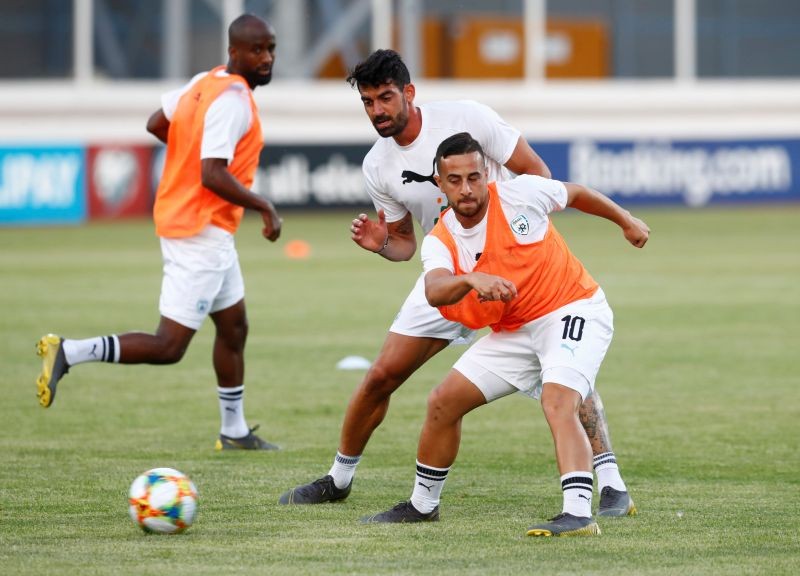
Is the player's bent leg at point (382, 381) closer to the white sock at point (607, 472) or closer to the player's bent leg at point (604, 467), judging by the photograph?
the player's bent leg at point (604, 467)

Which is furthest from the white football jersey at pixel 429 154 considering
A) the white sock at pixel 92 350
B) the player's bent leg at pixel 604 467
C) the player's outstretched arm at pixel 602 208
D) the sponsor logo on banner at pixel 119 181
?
the sponsor logo on banner at pixel 119 181

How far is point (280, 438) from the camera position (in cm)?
974

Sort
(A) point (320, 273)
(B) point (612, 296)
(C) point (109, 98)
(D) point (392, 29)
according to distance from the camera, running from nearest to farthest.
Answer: (B) point (612, 296) < (A) point (320, 273) < (C) point (109, 98) < (D) point (392, 29)

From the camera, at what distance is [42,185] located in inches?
1059

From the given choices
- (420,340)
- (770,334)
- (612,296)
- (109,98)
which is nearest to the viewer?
(420,340)

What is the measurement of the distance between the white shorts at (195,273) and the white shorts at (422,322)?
1.73 m

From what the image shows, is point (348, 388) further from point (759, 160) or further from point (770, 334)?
point (759, 160)

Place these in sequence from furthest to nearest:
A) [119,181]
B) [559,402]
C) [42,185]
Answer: [119,181]
[42,185]
[559,402]

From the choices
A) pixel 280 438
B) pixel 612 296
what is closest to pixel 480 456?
pixel 280 438

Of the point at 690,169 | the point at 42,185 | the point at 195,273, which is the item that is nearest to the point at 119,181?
the point at 42,185

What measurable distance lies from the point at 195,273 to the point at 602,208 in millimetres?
2789

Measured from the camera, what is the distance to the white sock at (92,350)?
28.9 ft

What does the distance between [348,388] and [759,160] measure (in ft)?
71.3

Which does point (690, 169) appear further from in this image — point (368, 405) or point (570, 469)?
point (570, 469)
